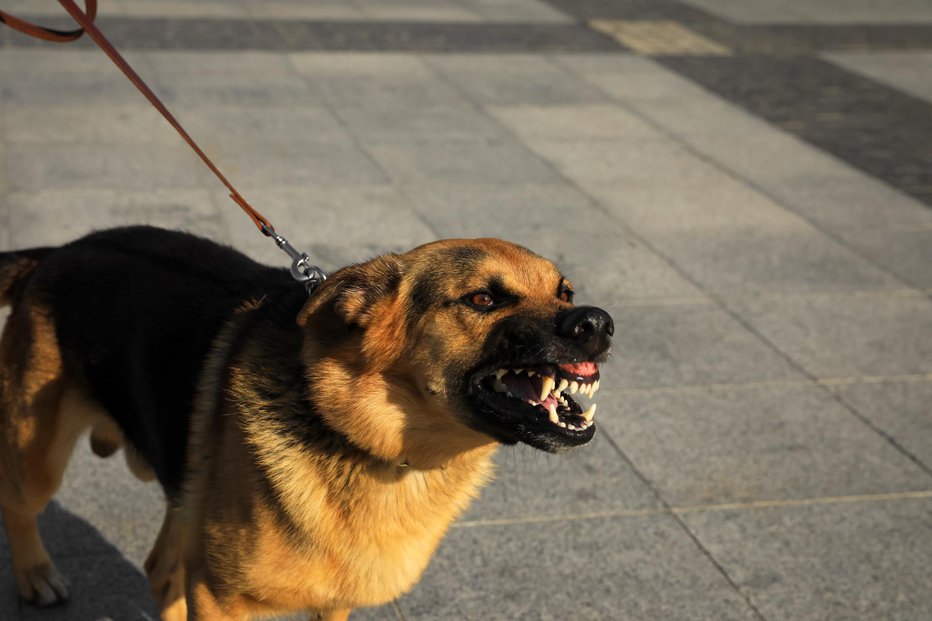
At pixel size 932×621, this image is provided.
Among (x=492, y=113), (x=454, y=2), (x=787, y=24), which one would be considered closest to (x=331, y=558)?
(x=492, y=113)

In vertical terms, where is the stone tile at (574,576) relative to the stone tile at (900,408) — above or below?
below

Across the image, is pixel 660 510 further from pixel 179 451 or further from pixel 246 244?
pixel 246 244

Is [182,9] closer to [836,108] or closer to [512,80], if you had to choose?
[512,80]

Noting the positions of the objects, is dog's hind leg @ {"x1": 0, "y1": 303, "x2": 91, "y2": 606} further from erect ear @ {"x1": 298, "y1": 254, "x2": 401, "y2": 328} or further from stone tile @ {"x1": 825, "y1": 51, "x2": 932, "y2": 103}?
stone tile @ {"x1": 825, "y1": 51, "x2": 932, "y2": 103}

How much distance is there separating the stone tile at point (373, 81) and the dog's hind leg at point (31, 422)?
6.75 metres

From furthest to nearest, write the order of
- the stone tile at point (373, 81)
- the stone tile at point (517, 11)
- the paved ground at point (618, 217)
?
the stone tile at point (517, 11) → the stone tile at point (373, 81) → the paved ground at point (618, 217)

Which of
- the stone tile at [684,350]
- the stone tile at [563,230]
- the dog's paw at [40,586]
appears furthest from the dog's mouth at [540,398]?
the stone tile at [563,230]

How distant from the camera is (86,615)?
4105mm

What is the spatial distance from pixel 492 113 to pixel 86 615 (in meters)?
7.30

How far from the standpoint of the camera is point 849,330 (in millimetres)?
6801

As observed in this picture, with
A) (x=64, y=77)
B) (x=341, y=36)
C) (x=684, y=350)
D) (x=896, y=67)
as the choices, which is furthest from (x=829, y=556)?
(x=896, y=67)

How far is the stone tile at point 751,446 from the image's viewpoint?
5.17 m

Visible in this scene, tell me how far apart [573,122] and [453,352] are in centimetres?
772

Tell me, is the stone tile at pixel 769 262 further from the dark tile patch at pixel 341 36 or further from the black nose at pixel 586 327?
the dark tile patch at pixel 341 36
